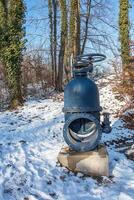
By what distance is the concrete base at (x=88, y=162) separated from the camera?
7.14 meters

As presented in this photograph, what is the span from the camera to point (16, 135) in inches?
399

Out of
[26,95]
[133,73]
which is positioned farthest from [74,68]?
[26,95]

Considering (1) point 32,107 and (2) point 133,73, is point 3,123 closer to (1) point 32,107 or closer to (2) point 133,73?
(1) point 32,107

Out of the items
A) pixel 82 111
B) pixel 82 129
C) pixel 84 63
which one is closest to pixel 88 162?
pixel 82 129

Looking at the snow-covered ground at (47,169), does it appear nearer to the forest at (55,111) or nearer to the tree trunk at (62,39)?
the forest at (55,111)

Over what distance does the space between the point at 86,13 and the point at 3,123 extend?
1380cm

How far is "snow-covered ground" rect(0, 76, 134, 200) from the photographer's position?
6.19 meters

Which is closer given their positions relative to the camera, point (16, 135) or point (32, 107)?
point (16, 135)

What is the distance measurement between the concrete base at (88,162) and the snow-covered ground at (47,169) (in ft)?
0.49

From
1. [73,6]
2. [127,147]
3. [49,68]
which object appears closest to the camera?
[127,147]

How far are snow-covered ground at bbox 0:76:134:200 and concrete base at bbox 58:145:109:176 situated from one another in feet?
0.49

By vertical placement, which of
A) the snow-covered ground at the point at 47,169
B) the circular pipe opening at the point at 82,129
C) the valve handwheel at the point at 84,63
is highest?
the valve handwheel at the point at 84,63

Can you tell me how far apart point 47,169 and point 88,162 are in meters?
0.80

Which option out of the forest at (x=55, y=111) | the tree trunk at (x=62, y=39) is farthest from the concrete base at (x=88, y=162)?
the tree trunk at (x=62, y=39)
